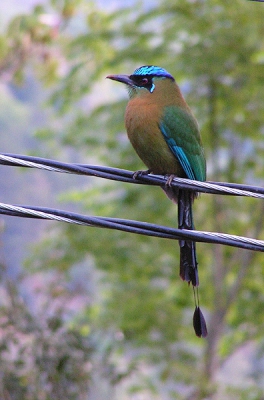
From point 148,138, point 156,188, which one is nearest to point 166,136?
point 148,138

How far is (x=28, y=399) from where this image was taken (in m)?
5.36

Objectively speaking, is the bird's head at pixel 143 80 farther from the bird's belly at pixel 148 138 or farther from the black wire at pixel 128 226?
the black wire at pixel 128 226

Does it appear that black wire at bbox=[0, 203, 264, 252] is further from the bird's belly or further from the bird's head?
the bird's head

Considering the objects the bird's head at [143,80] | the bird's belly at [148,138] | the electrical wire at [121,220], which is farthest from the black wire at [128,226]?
the bird's head at [143,80]

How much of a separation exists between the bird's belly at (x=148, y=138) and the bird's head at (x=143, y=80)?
17cm

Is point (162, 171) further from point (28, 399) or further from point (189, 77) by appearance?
point (189, 77)

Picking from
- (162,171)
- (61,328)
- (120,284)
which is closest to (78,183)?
(120,284)

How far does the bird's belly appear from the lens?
3.49 m

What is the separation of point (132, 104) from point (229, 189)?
1.23 meters

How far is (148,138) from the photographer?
350cm

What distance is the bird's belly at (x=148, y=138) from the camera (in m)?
3.49

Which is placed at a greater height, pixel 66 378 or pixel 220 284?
pixel 220 284

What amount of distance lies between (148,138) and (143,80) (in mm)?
395

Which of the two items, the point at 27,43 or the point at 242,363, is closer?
the point at 27,43
